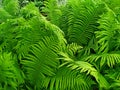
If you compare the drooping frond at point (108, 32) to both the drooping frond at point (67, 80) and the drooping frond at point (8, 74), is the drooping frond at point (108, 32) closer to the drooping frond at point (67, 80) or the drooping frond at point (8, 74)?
the drooping frond at point (67, 80)

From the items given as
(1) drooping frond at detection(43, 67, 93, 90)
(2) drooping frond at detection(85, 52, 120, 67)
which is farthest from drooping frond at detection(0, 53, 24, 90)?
(2) drooping frond at detection(85, 52, 120, 67)

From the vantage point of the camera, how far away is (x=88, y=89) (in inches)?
138

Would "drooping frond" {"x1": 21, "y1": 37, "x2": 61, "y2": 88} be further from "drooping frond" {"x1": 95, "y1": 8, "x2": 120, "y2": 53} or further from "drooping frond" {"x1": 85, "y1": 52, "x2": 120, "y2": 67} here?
"drooping frond" {"x1": 95, "y1": 8, "x2": 120, "y2": 53}

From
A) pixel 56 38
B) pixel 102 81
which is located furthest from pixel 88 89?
pixel 56 38

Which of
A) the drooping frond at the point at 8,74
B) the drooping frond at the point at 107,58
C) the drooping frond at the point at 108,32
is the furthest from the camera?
the drooping frond at the point at 108,32

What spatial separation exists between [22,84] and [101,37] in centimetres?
110

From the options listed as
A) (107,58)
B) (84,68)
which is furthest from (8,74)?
(107,58)

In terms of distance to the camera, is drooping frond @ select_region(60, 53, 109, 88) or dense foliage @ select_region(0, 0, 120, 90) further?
dense foliage @ select_region(0, 0, 120, 90)

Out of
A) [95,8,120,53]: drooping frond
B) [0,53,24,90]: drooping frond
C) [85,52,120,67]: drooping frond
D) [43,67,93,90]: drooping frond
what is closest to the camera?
[0,53,24,90]: drooping frond

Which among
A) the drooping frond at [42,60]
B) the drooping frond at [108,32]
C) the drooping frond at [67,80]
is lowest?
the drooping frond at [67,80]

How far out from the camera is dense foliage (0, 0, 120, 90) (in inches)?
133

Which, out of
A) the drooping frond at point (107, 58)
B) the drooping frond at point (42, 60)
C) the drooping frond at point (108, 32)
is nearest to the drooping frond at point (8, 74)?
the drooping frond at point (42, 60)

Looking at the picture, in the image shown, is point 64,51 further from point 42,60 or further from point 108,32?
point 108,32

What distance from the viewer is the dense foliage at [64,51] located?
3.39 meters
